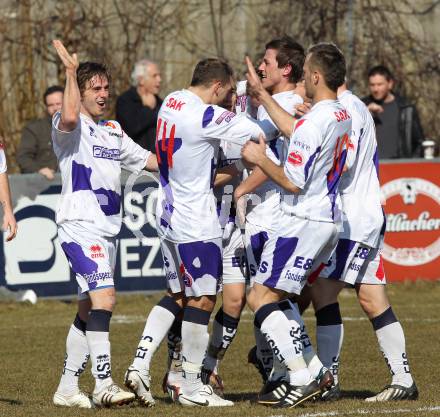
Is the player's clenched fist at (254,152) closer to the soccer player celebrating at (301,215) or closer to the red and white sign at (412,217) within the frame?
the soccer player celebrating at (301,215)

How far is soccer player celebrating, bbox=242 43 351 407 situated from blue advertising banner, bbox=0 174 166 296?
6169 millimetres

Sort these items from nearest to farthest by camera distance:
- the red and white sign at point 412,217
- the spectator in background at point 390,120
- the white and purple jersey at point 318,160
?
1. the white and purple jersey at point 318,160
2. the spectator in background at point 390,120
3. the red and white sign at point 412,217

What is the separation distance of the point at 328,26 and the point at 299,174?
1200 centimetres

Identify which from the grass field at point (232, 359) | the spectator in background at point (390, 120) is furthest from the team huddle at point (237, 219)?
the spectator in background at point (390, 120)

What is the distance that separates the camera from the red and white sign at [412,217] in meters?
14.6

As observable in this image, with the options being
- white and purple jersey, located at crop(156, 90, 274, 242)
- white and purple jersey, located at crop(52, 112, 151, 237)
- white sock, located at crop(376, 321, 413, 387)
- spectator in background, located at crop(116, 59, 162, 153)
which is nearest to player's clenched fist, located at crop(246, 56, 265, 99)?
white and purple jersey, located at crop(156, 90, 274, 242)

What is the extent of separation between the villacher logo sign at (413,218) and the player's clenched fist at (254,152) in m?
7.18

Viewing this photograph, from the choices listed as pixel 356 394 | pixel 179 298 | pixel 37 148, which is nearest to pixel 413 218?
pixel 37 148

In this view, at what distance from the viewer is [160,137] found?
802 cm

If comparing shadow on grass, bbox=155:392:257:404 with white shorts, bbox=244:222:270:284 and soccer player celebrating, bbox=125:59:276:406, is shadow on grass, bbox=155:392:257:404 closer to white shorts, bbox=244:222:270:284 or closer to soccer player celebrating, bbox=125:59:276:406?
soccer player celebrating, bbox=125:59:276:406

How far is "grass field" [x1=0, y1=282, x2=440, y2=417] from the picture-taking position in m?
7.70

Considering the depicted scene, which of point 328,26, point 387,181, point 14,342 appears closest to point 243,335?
point 14,342

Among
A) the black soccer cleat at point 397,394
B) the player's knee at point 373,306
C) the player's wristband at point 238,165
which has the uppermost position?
the player's wristband at point 238,165

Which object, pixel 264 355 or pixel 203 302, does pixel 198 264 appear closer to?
pixel 203 302
